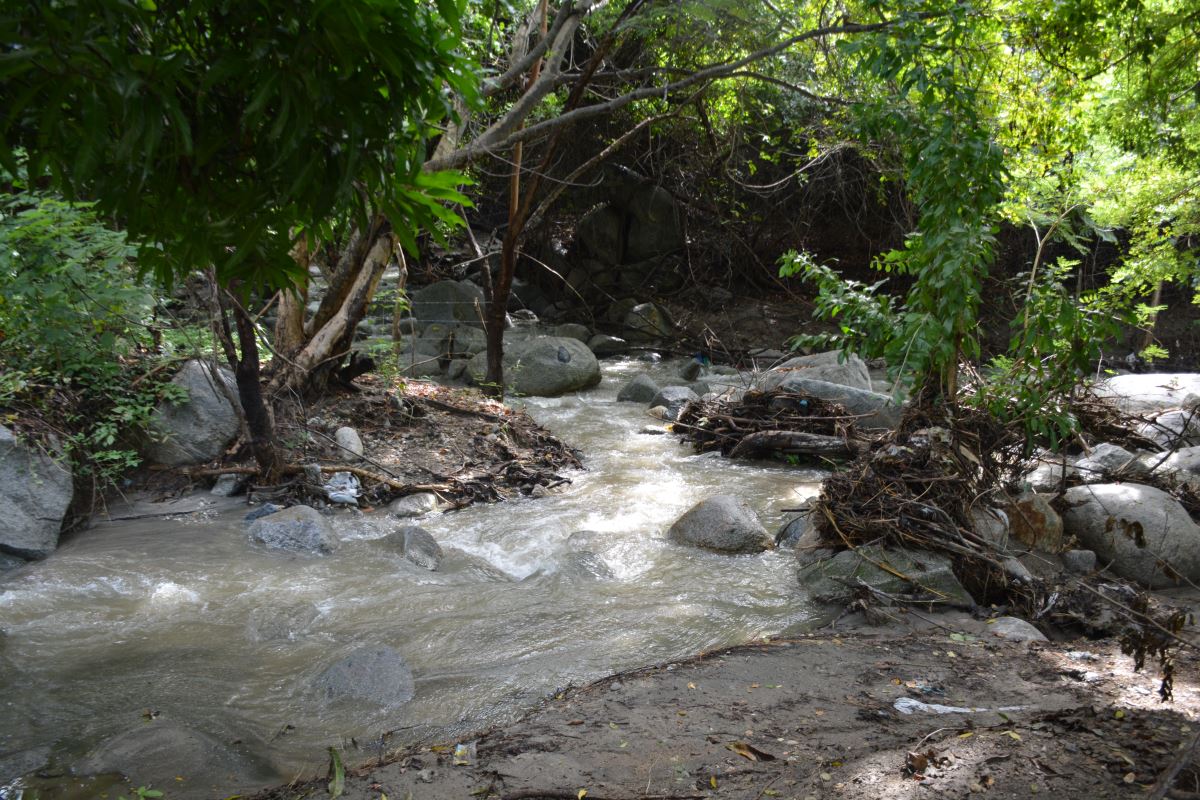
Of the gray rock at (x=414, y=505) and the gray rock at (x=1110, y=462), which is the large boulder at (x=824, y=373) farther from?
the gray rock at (x=414, y=505)

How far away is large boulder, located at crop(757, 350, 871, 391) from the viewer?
8922 mm

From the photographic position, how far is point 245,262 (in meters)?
1.88

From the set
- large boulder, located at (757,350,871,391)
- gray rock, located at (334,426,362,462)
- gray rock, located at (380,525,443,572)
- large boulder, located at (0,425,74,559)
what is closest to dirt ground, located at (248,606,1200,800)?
gray rock, located at (380,525,443,572)

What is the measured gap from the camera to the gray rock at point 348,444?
6.72m

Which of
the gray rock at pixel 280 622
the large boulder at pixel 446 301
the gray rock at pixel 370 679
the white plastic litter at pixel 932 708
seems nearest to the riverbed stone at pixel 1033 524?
the white plastic litter at pixel 932 708

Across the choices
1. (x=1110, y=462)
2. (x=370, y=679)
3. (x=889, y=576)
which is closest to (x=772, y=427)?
(x=1110, y=462)

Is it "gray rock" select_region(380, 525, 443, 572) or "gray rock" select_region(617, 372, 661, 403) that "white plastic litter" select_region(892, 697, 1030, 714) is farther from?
"gray rock" select_region(617, 372, 661, 403)

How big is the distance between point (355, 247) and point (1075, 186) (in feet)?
24.8

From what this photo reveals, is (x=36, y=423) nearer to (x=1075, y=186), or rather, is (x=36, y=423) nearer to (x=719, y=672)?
(x=719, y=672)

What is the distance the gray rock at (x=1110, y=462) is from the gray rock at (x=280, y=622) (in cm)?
539

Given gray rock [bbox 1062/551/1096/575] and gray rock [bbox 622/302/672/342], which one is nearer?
gray rock [bbox 1062/551/1096/575]

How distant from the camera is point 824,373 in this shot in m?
9.05

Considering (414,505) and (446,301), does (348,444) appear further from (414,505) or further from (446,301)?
(446,301)

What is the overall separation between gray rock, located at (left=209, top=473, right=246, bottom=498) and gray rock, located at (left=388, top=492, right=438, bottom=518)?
111 centimetres
